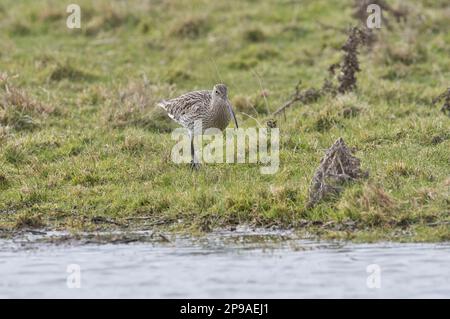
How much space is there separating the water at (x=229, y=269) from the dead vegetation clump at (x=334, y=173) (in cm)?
66

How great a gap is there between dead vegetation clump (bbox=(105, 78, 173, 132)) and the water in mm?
3900

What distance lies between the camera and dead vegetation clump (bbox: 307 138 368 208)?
33.0ft

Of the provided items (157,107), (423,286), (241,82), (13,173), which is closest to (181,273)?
(423,286)

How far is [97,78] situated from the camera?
16.2 meters

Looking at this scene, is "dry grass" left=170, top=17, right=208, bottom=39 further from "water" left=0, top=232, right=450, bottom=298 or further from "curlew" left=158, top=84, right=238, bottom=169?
"water" left=0, top=232, right=450, bottom=298

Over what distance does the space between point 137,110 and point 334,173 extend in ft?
13.3

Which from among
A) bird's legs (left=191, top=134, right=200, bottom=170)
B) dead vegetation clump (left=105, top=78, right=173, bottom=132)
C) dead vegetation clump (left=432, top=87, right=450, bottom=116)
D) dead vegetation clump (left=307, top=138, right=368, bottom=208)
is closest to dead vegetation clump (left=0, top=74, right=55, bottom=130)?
dead vegetation clump (left=105, top=78, right=173, bottom=132)

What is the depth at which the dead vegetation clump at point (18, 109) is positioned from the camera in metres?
13.2

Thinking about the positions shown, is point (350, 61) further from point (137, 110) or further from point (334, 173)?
point (334, 173)

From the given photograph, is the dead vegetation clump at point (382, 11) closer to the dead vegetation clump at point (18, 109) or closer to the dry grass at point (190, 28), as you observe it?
the dry grass at point (190, 28)

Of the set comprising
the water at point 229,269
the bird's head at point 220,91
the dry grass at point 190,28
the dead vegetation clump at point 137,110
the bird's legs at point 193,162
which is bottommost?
the water at point 229,269

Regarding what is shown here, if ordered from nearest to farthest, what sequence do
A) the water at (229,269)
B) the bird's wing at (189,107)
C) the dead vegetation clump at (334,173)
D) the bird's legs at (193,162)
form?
the water at (229,269), the dead vegetation clump at (334,173), the bird's legs at (193,162), the bird's wing at (189,107)

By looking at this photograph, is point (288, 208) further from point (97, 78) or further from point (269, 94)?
point (97, 78)

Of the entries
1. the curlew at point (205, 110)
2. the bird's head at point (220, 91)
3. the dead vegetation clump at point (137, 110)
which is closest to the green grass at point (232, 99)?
the dead vegetation clump at point (137, 110)
